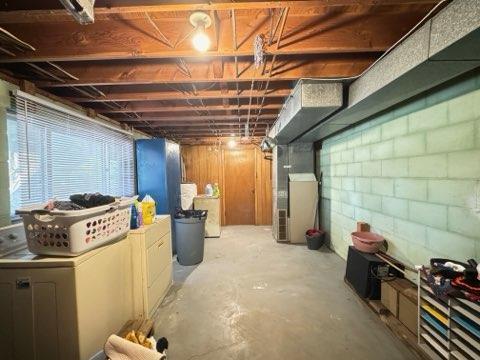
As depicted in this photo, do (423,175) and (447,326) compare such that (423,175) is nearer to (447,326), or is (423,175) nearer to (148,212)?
(447,326)

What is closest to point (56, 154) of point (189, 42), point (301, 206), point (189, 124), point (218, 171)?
point (189, 42)

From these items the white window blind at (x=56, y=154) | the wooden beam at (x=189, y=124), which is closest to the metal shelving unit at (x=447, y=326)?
the white window blind at (x=56, y=154)

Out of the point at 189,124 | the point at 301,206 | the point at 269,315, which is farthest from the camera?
the point at 301,206

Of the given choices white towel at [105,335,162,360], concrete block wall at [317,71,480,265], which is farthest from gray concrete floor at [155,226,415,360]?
concrete block wall at [317,71,480,265]

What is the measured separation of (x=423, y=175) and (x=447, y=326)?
1.17 m

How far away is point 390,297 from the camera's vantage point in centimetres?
217

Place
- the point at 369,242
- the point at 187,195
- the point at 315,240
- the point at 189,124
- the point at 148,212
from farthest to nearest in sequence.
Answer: the point at 187,195 → the point at 189,124 → the point at 315,240 → the point at 369,242 → the point at 148,212

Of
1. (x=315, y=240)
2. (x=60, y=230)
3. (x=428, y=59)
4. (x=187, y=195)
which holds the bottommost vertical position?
(x=315, y=240)

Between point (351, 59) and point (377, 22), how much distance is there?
437 millimetres

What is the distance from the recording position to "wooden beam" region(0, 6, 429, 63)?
1.62m

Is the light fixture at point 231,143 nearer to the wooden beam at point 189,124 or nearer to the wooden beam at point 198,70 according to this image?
the wooden beam at point 189,124

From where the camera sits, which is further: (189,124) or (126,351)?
(189,124)

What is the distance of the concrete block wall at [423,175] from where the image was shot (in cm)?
168

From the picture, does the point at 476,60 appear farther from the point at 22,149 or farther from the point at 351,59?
the point at 22,149
